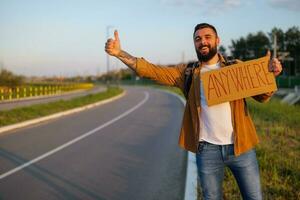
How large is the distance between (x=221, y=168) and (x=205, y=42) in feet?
3.38

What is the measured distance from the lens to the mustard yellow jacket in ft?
13.1

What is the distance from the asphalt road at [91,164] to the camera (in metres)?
7.19

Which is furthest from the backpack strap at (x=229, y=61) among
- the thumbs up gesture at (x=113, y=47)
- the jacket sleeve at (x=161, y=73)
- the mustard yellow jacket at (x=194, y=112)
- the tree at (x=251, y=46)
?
the tree at (x=251, y=46)

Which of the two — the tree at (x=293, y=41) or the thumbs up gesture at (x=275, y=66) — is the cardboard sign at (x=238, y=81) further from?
the tree at (x=293, y=41)

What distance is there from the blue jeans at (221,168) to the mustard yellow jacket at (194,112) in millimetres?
73

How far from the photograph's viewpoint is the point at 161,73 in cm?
431

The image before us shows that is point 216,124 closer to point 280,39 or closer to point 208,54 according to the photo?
point 208,54

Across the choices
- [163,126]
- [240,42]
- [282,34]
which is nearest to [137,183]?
[163,126]

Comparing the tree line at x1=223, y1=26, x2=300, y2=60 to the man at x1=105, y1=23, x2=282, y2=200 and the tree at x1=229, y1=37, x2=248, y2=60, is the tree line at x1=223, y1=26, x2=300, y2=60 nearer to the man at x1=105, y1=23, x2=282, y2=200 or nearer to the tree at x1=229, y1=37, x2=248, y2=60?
the tree at x1=229, y1=37, x2=248, y2=60

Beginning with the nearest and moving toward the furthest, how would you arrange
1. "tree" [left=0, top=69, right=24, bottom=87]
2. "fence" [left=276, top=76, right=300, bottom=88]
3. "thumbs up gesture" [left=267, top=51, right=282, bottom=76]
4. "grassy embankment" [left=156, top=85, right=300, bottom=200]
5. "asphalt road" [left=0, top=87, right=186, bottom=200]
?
1. "thumbs up gesture" [left=267, top=51, right=282, bottom=76]
2. "grassy embankment" [left=156, top=85, right=300, bottom=200]
3. "asphalt road" [left=0, top=87, right=186, bottom=200]
4. "tree" [left=0, top=69, right=24, bottom=87]
5. "fence" [left=276, top=76, right=300, bottom=88]

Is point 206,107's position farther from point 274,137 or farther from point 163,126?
point 163,126

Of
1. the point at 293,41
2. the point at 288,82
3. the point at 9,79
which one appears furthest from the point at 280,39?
the point at 9,79

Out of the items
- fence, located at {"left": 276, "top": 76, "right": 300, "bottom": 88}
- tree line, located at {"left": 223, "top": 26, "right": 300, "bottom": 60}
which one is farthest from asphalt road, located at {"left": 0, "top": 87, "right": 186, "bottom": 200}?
tree line, located at {"left": 223, "top": 26, "right": 300, "bottom": 60}

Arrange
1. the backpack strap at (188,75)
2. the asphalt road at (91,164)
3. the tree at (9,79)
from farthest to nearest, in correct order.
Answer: the tree at (9,79)
the asphalt road at (91,164)
the backpack strap at (188,75)
